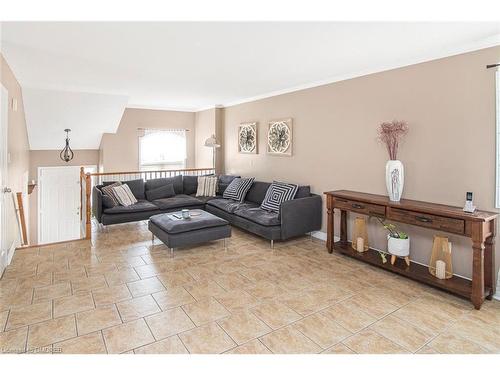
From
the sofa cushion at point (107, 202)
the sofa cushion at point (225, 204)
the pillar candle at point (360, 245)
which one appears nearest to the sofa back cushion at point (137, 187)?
the sofa cushion at point (107, 202)

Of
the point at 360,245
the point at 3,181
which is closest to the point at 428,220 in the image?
the point at 360,245

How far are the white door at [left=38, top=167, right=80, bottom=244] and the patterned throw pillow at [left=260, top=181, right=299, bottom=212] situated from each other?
5.09 m

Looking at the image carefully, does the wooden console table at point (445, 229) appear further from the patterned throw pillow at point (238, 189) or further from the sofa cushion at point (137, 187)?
the sofa cushion at point (137, 187)

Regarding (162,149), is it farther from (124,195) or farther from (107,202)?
(107,202)

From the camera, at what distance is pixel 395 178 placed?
3529 mm

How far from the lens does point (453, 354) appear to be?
7.16ft

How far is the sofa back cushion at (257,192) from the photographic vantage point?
5711mm

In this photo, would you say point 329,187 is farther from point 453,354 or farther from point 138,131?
point 138,131

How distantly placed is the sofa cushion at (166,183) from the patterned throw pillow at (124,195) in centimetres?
63

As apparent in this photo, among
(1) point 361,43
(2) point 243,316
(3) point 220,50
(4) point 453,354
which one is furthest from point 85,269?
(1) point 361,43

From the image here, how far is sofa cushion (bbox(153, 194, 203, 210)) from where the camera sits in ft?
19.0

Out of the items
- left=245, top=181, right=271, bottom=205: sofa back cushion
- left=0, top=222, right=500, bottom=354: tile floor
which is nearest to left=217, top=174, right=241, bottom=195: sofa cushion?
left=245, top=181, right=271, bottom=205: sofa back cushion

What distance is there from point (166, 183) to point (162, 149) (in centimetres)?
179

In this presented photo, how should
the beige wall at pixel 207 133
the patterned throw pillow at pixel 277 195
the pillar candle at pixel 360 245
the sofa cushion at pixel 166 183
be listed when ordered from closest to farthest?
the pillar candle at pixel 360 245 < the patterned throw pillow at pixel 277 195 < the sofa cushion at pixel 166 183 < the beige wall at pixel 207 133
